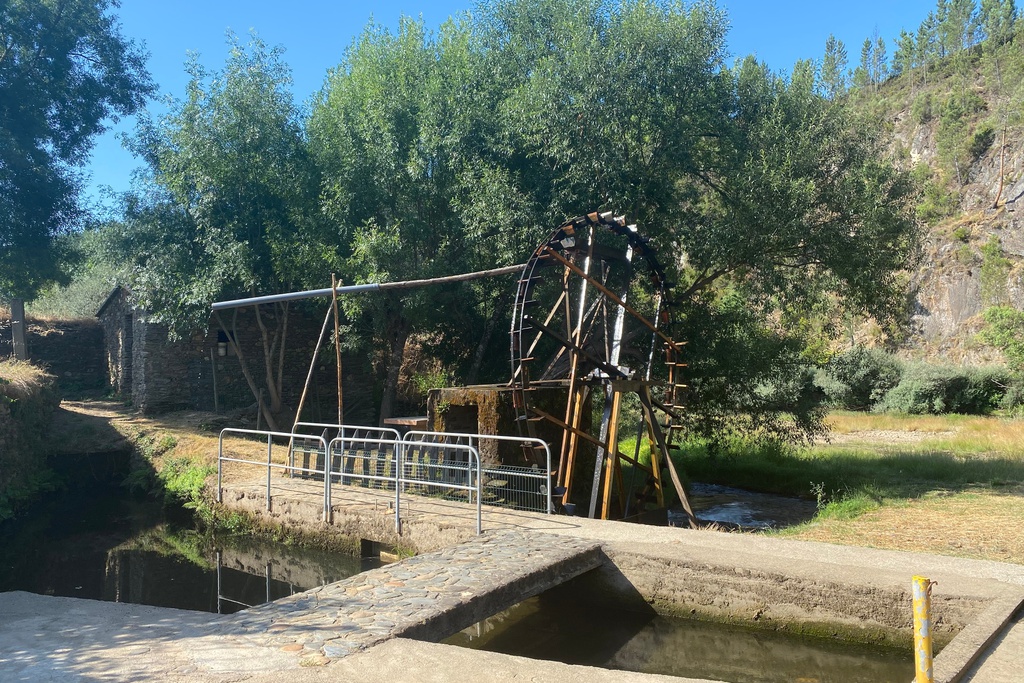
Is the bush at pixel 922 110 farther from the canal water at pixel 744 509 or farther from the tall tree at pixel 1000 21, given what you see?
the canal water at pixel 744 509

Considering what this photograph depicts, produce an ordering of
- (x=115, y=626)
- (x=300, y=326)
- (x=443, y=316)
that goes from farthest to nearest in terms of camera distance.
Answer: (x=300, y=326), (x=443, y=316), (x=115, y=626)

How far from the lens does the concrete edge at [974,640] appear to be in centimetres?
439

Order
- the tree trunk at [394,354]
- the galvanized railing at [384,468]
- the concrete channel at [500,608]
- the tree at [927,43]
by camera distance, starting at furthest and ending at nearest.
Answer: the tree at [927,43]
the tree trunk at [394,354]
the galvanized railing at [384,468]
the concrete channel at [500,608]

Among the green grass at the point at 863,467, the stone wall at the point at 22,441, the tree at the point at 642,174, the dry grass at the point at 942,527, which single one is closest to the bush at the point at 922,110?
the green grass at the point at 863,467

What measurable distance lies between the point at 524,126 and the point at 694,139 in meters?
3.20

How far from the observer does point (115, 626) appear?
568cm

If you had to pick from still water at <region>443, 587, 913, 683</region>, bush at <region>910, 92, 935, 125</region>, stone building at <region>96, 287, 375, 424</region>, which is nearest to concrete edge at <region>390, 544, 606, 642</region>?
still water at <region>443, 587, 913, 683</region>

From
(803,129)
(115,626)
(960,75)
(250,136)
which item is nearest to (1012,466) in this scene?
(803,129)

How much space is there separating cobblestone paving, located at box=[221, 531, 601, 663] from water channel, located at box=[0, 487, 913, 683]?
0.65 metres

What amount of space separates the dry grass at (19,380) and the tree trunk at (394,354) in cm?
707

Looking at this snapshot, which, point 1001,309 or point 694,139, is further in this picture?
point 1001,309

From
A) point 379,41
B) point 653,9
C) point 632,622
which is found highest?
point 379,41

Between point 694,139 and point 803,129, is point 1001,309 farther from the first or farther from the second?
point 694,139

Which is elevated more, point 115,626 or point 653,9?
point 653,9
